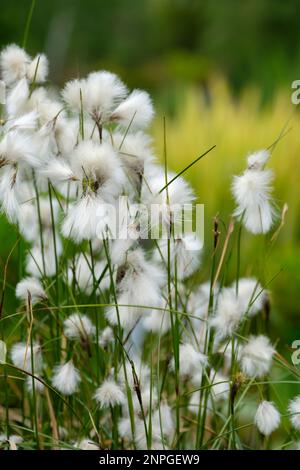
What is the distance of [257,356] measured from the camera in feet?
4.47

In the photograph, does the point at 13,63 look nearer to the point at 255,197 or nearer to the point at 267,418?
the point at 255,197

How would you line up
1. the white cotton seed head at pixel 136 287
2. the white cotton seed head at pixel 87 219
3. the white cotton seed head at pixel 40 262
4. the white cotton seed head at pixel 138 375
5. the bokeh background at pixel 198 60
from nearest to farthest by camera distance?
the white cotton seed head at pixel 87 219
the white cotton seed head at pixel 136 287
the white cotton seed head at pixel 138 375
the white cotton seed head at pixel 40 262
the bokeh background at pixel 198 60

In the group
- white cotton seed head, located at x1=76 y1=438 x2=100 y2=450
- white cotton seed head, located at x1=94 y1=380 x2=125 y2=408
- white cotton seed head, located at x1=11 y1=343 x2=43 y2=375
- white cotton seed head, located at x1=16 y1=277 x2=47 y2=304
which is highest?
white cotton seed head, located at x1=16 y1=277 x2=47 y2=304

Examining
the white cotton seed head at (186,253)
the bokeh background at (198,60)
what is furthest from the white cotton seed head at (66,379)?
the bokeh background at (198,60)

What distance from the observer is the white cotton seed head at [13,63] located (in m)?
1.37

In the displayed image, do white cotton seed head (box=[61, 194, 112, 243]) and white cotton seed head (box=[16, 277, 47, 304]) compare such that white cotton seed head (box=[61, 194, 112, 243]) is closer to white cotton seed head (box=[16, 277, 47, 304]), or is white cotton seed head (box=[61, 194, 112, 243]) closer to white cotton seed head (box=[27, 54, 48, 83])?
white cotton seed head (box=[16, 277, 47, 304])

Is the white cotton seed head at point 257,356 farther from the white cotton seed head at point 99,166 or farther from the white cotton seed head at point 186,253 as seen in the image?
the white cotton seed head at point 99,166

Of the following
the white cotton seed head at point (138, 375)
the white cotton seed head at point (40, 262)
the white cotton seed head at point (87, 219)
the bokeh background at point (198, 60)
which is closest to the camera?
the white cotton seed head at point (87, 219)

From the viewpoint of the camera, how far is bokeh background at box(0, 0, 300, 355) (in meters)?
3.61

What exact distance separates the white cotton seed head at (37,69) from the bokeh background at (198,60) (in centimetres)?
199

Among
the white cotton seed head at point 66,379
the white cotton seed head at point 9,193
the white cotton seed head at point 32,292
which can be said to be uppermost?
the white cotton seed head at point 9,193

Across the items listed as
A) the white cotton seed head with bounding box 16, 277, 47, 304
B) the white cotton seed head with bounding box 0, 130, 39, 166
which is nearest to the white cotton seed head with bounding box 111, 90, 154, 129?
the white cotton seed head with bounding box 0, 130, 39, 166

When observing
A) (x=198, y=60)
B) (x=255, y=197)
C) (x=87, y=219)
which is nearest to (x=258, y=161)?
(x=255, y=197)

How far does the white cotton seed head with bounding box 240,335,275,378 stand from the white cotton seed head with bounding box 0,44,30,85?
0.58 m
